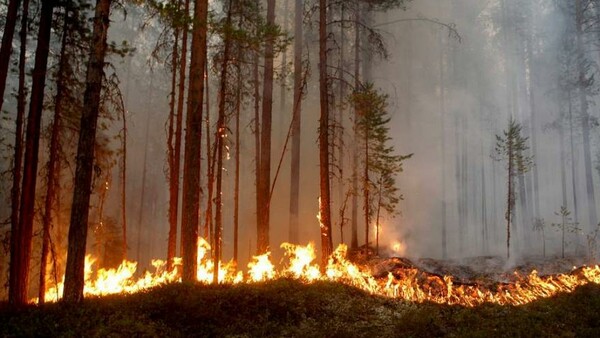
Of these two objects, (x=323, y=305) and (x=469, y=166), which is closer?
(x=323, y=305)

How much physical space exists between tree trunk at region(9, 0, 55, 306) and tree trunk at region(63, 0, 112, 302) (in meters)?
2.64

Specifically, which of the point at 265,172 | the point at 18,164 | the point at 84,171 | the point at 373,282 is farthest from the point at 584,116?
the point at 18,164

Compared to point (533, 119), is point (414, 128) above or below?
below

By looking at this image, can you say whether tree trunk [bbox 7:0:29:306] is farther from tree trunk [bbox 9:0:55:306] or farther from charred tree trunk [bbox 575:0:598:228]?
charred tree trunk [bbox 575:0:598:228]

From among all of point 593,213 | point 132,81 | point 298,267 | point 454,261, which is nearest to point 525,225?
point 593,213

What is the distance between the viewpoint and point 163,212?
4806 cm

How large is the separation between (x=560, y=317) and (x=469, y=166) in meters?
43.7

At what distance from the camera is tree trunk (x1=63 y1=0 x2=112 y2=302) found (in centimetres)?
841

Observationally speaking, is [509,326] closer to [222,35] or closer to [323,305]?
[323,305]

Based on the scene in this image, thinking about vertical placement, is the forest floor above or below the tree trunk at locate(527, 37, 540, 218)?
below

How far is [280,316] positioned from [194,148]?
196 inches

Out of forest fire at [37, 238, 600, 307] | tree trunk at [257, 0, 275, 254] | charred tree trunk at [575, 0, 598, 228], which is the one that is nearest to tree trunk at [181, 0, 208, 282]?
forest fire at [37, 238, 600, 307]

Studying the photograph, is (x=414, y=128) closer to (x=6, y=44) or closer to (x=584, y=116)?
(x=584, y=116)

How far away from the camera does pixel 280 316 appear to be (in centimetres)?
866
